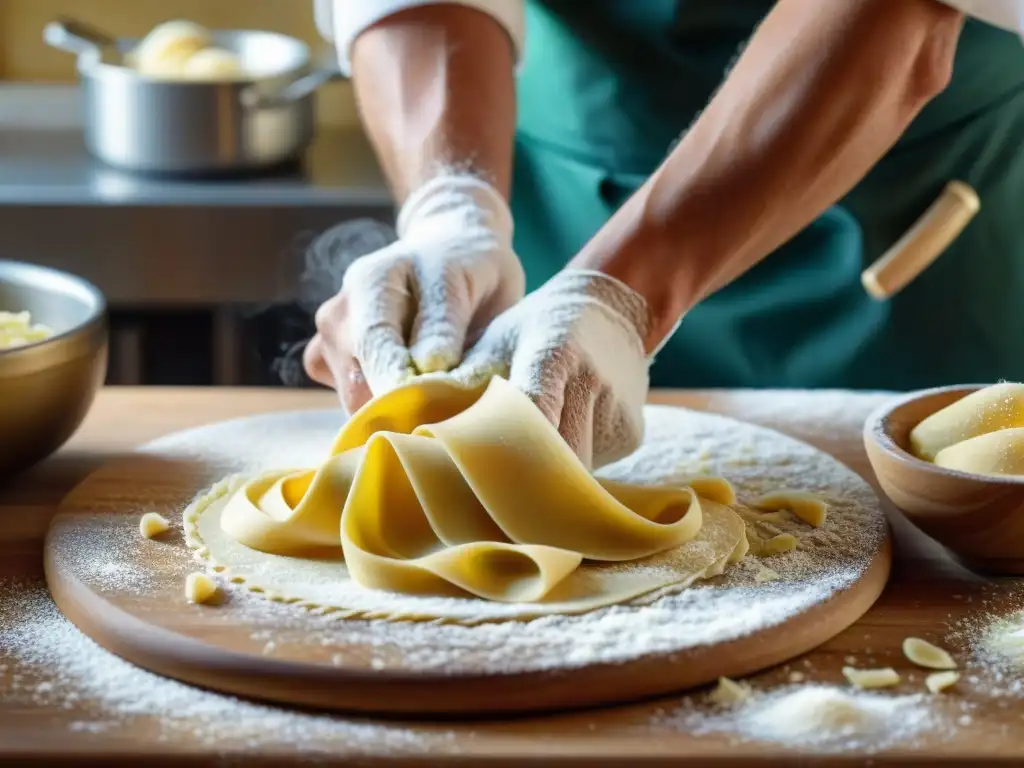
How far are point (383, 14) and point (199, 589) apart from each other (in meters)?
1.02

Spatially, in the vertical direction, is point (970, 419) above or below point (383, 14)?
below

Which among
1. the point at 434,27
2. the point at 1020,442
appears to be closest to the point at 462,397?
the point at 1020,442

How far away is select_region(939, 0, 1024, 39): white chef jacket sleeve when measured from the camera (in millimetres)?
1441

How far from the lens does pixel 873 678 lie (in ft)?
3.35

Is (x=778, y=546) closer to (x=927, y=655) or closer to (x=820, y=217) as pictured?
(x=927, y=655)

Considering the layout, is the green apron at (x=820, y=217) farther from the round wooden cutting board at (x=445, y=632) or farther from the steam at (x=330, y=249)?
the round wooden cutting board at (x=445, y=632)

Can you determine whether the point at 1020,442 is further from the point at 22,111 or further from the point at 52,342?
the point at 22,111

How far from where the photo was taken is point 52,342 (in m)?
1.34

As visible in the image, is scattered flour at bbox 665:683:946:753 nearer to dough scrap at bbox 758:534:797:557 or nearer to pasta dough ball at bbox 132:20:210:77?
dough scrap at bbox 758:534:797:557

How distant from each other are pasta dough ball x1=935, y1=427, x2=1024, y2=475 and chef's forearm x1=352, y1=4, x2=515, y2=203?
76 cm

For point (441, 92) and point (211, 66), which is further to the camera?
point (211, 66)

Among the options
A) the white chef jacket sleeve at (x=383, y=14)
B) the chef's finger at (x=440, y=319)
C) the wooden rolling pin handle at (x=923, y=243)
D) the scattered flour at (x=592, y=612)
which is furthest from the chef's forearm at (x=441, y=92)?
the wooden rolling pin handle at (x=923, y=243)

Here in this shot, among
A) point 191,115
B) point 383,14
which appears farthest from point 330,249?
point 383,14

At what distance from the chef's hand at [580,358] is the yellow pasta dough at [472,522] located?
71mm
